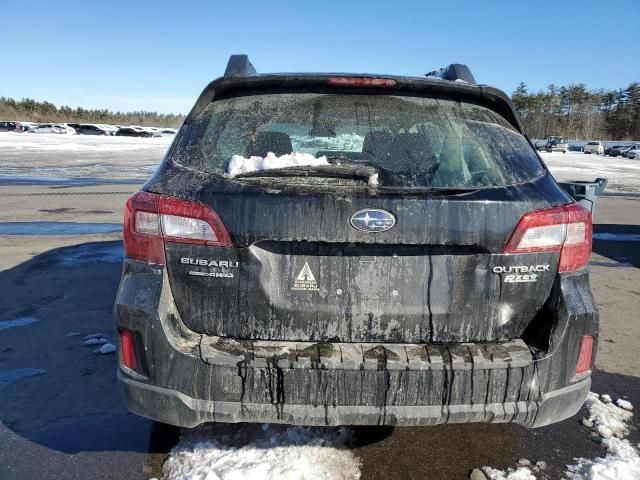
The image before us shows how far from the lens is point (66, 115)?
309 ft

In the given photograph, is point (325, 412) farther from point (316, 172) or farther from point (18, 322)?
point (18, 322)

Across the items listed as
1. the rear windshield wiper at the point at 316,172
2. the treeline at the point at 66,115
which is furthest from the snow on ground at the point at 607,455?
→ the treeline at the point at 66,115

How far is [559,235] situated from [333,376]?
1.09 m

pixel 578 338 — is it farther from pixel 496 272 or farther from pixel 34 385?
pixel 34 385

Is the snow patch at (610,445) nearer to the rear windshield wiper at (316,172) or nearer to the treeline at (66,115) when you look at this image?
the rear windshield wiper at (316,172)

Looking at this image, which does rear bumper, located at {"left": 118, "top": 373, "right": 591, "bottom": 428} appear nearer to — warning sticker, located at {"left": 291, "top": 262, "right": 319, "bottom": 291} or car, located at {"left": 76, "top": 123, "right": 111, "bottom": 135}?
warning sticker, located at {"left": 291, "top": 262, "right": 319, "bottom": 291}

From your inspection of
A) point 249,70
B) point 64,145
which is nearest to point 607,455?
point 249,70

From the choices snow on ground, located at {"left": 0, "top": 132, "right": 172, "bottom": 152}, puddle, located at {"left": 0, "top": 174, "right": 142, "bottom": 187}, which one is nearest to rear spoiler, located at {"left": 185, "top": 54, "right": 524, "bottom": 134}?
puddle, located at {"left": 0, "top": 174, "right": 142, "bottom": 187}

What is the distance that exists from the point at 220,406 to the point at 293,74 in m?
1.49

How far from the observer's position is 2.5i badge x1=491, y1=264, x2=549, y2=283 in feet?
7.00

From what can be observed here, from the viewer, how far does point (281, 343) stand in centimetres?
216

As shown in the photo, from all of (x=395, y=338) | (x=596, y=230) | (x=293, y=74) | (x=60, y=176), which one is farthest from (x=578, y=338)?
(x=60, y=176)

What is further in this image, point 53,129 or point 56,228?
point 53,129

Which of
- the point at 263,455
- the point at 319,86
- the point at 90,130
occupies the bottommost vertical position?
the point at 263,455
